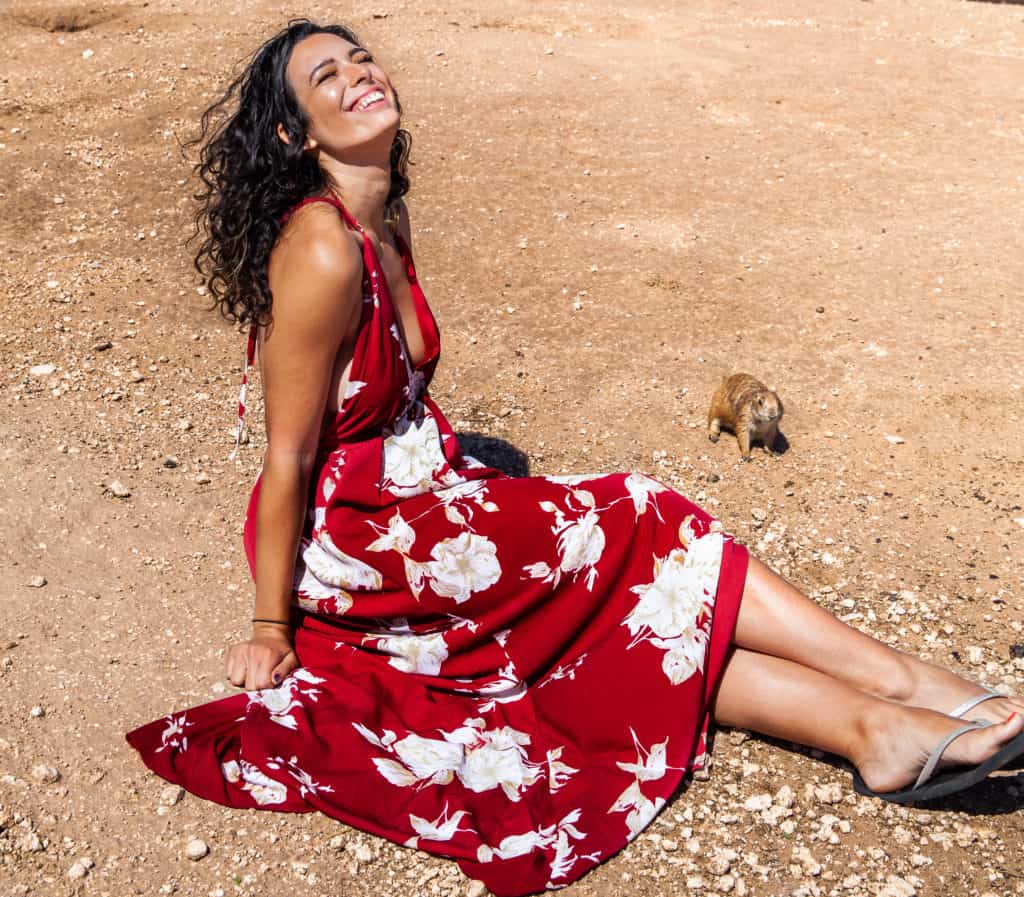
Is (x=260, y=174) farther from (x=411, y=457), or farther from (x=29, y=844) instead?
(x=29, y=844)

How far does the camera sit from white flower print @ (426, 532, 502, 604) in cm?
304

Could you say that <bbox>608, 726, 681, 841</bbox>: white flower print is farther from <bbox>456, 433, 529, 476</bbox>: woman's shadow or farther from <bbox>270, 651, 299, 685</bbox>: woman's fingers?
<bbox>456, 433, 529, 476</bbox>: woman's shadow

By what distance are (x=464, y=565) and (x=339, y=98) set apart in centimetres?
131

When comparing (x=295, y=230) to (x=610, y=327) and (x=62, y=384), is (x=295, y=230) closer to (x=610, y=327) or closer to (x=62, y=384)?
(x=62, y=384)

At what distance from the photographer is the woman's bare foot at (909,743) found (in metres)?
2.70

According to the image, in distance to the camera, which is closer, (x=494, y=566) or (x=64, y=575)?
(x=494, y=566)

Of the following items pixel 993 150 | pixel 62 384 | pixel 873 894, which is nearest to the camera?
pixel 873 894

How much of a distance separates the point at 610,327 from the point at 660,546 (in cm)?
260

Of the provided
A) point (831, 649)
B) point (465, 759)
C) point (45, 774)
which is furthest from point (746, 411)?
point (45, 774)

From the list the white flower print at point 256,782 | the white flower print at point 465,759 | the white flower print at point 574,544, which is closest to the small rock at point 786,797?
the white flower print at point 465,759

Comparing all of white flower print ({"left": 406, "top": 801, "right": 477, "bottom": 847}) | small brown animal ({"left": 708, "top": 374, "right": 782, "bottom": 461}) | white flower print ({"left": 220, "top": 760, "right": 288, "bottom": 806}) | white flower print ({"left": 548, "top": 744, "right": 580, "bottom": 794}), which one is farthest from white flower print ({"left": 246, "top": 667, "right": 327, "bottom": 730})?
small brown animal ({"left": 708, "top": 374, "right": 782, "bottom": 461})

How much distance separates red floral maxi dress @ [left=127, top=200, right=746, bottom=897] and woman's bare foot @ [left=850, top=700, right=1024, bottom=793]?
43 cm

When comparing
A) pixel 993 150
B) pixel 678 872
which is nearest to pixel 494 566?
pixel 678 872

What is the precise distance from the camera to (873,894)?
2812 millimetres
